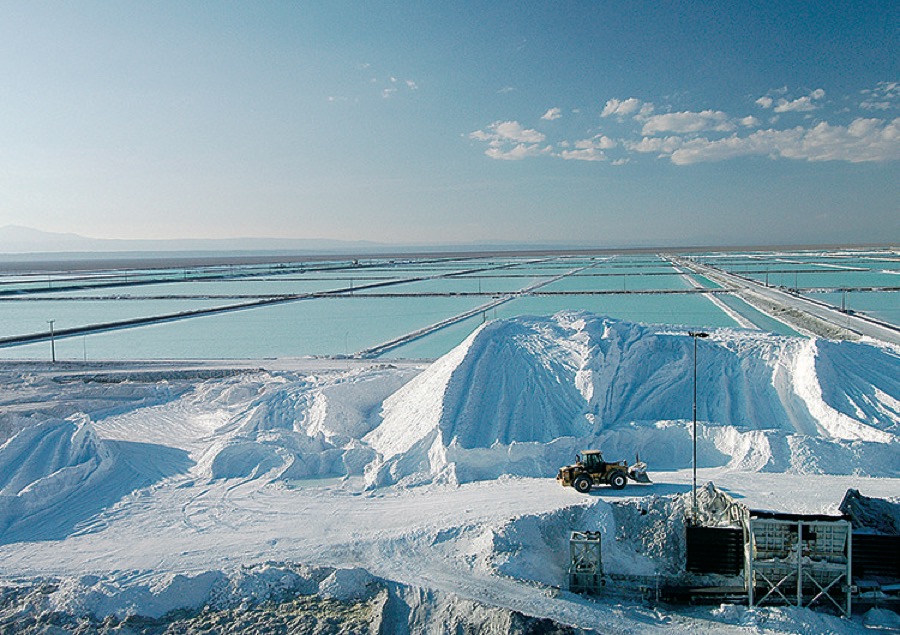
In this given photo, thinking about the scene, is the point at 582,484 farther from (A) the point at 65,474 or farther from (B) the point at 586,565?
(A) the point at 65,474

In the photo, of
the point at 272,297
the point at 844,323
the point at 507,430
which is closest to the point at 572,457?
the point at 507,430

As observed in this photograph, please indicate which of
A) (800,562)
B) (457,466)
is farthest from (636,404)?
(800,562)

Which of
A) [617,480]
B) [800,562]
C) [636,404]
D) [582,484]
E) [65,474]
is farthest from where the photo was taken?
[636,404]

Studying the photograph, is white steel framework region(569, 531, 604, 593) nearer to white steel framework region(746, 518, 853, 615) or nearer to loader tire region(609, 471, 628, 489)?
white steel framework region(746, 518, 853, 615)

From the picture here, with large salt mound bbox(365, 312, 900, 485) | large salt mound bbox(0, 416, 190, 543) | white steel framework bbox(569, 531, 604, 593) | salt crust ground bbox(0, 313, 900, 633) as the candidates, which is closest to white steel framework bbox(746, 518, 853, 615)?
salt crust ground bbox(0, 313, 900, 633)

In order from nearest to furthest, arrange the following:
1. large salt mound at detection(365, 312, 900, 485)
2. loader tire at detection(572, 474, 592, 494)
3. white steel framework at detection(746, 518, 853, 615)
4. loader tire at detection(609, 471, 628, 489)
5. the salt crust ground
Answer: white steel framework at detection(746, 518, 853, 615)
the salt crust ground
loader tire at detection(572, 474, 592, 494)
loader tire at detection(609, 471, 628, 489)
large salt mound at detection(365, 312, 900, 485)

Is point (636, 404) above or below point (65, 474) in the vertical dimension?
above

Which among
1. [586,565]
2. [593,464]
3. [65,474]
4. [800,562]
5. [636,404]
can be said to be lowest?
[586,565]
